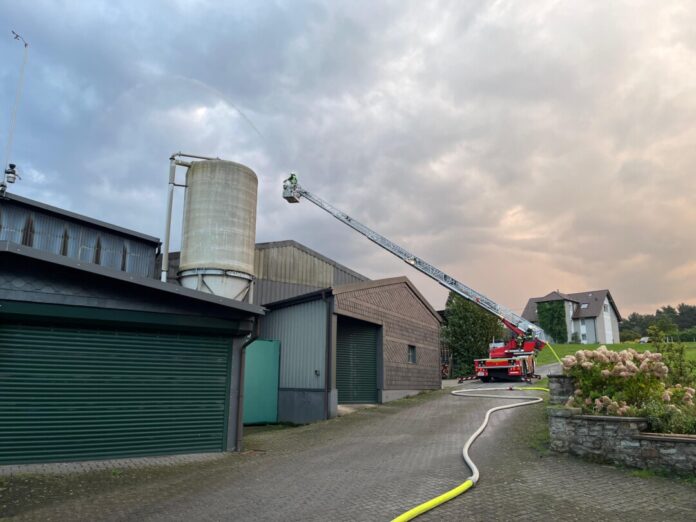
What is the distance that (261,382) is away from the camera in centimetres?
1769

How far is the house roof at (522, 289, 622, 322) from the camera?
6595cm

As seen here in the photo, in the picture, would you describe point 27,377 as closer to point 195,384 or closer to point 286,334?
point 195,384

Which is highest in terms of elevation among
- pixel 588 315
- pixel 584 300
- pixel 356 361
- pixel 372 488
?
pixel 584 300

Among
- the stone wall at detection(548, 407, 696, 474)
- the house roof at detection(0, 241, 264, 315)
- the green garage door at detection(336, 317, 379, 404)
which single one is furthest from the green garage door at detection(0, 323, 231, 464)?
the green garage door at detection(336, 317, 379, 404)

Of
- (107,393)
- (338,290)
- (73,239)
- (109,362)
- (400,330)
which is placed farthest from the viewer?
(400,330)

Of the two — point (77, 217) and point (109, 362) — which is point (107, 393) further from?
point (77, 217)

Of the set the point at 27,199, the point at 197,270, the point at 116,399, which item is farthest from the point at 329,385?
the point at 27,199

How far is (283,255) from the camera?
23.4 meters

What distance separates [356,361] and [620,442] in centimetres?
1202

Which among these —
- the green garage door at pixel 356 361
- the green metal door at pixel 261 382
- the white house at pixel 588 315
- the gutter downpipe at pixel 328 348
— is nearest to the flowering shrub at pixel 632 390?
the gutter downpipe at pixel 328 348

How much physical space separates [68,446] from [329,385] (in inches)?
332

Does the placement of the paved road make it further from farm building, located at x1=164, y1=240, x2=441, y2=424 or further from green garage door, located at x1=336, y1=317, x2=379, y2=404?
green garage door, located at x1=336, y1=317, x2=379, y2=404

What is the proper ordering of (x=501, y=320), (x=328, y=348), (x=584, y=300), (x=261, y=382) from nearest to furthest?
(x=328, y=348) → (x=261, y=382) → (x=501, y=320) → (x=584, y=300)

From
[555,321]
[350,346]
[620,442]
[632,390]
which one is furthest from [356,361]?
[555,321]
